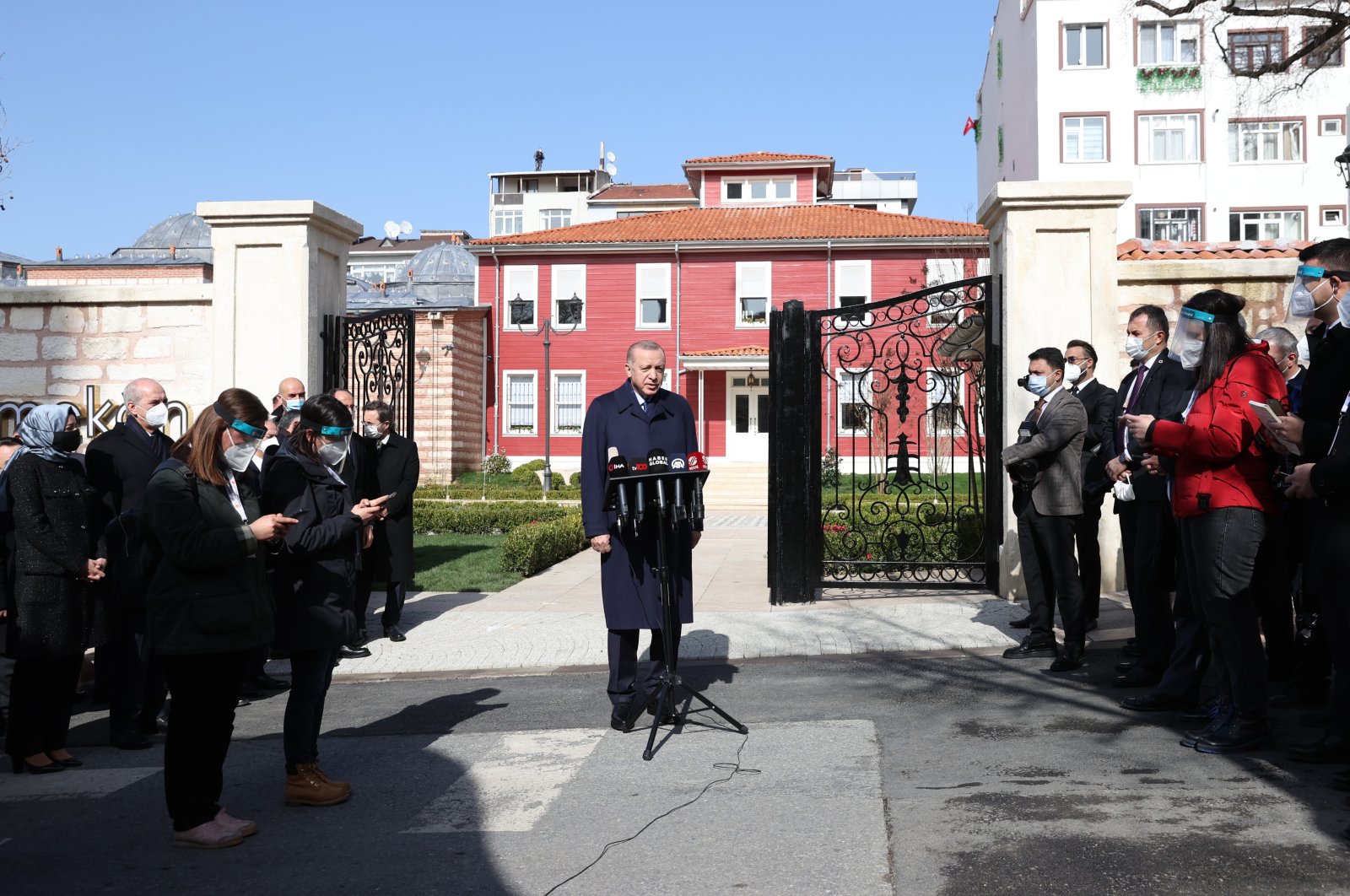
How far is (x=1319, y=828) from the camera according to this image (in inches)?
162

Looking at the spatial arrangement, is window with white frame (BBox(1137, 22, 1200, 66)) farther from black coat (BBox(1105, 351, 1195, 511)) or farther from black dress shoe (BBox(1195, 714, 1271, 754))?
black dress shoe (BBox(1195, 714, 1271, 754))

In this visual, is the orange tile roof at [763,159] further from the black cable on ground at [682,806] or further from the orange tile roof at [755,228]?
the black cable on ground at [682,806]

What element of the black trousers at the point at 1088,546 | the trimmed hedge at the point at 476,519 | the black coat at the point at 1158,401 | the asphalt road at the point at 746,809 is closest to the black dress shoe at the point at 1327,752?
the asphalt road at the point at 746,809

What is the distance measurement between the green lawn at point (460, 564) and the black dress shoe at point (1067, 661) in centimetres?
665

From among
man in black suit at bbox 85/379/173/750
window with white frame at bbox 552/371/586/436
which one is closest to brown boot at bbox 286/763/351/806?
man in black suit at bbox 85/379/173/750

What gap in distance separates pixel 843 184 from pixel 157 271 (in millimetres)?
47431

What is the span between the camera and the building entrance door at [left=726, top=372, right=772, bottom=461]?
38.2m

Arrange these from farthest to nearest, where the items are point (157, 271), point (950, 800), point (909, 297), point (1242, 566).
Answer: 1. point (157, 271)
2. point (909, 297)
3. point (1242, 566)
4. point (950, 800)

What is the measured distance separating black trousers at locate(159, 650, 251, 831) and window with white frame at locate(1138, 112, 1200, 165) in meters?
40.6

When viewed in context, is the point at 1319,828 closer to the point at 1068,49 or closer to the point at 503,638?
the point at 503,638

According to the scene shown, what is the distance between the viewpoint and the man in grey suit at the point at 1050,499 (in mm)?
7395

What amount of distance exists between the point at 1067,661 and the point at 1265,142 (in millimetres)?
38594

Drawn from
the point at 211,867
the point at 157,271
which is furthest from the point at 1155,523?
the point at 157,271

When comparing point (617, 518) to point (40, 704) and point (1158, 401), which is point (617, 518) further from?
point (1158, 401)
